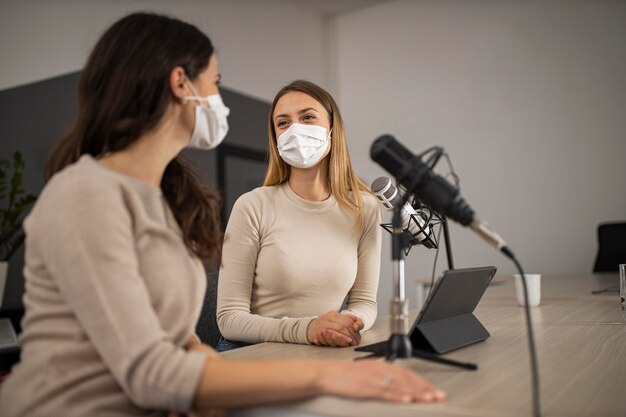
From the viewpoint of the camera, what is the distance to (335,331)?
1300 mm

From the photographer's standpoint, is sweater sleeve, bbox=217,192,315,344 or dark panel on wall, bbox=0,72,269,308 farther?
dark panel on wall, bbox=0,72,269,308

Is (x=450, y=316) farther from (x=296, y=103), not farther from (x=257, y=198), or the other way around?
(x=296, y=103)

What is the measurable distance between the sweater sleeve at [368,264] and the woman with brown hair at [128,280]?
0.87 meters

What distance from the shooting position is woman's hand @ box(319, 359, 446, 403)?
79 centimetres

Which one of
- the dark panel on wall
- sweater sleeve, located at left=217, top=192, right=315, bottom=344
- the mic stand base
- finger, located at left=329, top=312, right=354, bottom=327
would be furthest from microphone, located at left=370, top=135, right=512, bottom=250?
the dark panel on wall

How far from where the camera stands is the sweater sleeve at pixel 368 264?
5.95 ft

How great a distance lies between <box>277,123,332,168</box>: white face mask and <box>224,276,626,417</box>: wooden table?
1.80 ft

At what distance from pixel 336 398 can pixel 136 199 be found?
1.42 feet

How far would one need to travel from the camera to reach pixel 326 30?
18.5 feet

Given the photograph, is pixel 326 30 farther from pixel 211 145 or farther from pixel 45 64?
pixel 211 145

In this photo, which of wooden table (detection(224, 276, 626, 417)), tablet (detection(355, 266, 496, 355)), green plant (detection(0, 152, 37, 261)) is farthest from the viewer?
green plant (detection(0, 152, 37, 261))

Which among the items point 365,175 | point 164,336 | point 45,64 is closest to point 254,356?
point 164,336

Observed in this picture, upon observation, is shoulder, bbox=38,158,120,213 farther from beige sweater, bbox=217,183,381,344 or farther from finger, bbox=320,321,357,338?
beige sweater, bbox=217,183,381,344

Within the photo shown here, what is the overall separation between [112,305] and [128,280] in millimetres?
42
